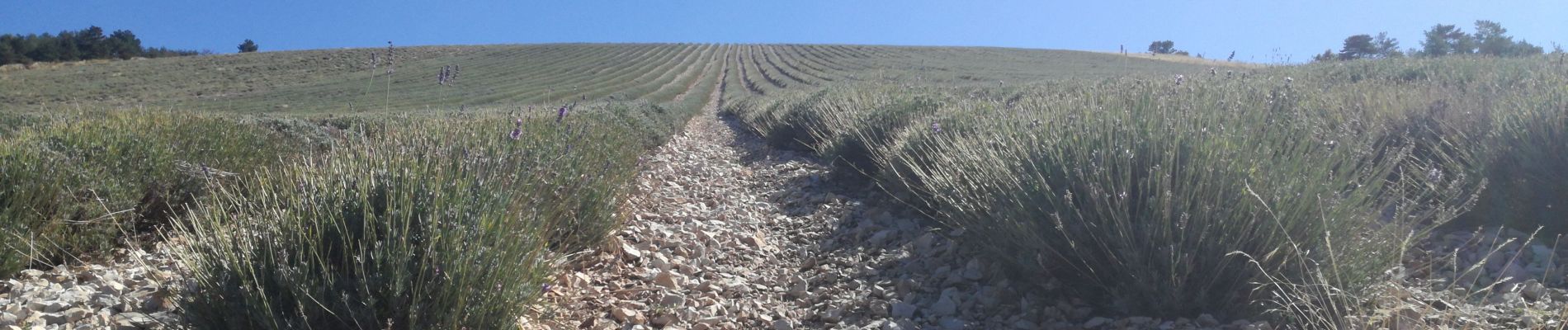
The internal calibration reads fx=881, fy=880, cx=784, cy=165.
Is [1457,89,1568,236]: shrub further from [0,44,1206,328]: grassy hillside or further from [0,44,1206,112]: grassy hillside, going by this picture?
[0,44,1206,112]: grassy hillside

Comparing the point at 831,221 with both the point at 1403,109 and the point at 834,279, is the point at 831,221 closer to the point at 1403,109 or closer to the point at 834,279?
the point at 834,279

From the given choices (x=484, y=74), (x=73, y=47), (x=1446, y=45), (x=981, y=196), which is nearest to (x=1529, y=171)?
(x=981, y=196)

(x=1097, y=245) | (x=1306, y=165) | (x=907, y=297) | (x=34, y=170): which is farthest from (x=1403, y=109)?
(x=34, y=170)

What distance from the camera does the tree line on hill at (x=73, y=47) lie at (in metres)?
49.5

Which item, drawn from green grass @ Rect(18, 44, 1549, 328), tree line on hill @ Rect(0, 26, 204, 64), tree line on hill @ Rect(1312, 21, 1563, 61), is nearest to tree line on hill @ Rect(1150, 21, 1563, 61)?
tree line on hill @ Rect(1312, 21, 1563, 61)

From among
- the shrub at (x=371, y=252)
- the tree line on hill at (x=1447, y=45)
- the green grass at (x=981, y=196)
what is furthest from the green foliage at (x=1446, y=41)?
the shrub at (x=371, y=252)

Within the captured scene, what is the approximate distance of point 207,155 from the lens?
A: 620 cm

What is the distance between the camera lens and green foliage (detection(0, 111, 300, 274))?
4.36 metres

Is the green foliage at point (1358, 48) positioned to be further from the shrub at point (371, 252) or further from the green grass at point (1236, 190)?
the shrub at point (371, 252)

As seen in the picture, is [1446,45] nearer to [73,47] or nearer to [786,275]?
[786,275]

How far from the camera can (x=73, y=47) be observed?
53188mm

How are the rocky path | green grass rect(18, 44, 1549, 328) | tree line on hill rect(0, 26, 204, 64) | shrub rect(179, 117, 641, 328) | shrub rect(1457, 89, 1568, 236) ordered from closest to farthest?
shrub rect(179, 117, 641, 328)
green grass rect(18, 44, 1549, 328)
the rocky path
shrub rect(1457, 89, 1568, 236)
tree line on hill rect(0, 26, 204, 64)

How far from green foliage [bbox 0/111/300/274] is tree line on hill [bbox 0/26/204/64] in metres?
55.8

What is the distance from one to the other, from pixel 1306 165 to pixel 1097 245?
3.13ft
